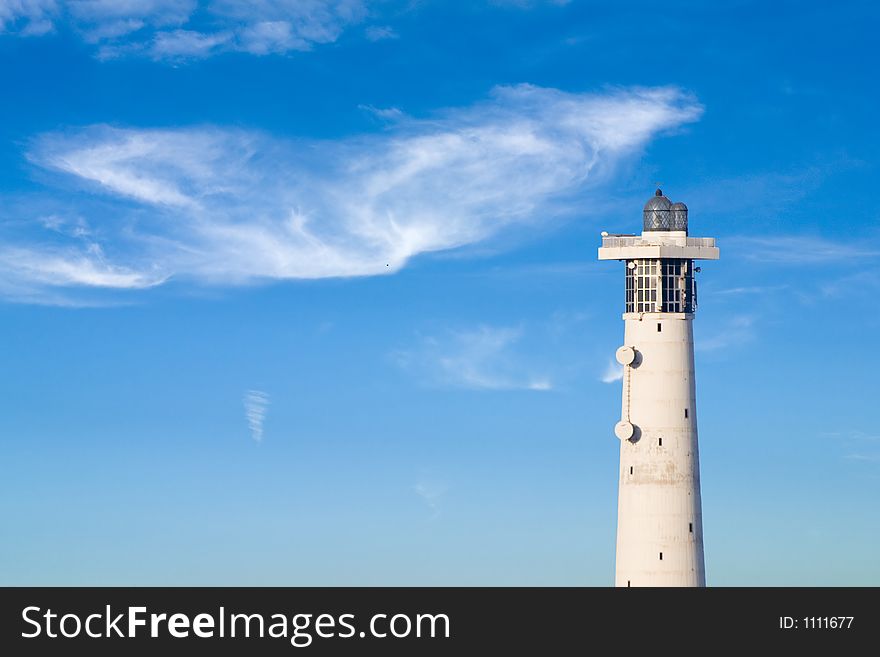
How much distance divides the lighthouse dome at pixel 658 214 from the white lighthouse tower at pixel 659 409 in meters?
0.06

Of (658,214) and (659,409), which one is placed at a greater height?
(658,214)

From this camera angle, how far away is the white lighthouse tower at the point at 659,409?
Answer: 180625 millimetres

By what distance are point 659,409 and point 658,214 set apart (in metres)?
11.9

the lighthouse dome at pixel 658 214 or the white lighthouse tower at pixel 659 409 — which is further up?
the lighthouse dome at pixel 658 214

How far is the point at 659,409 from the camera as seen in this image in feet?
593

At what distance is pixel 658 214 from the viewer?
182125 mm
